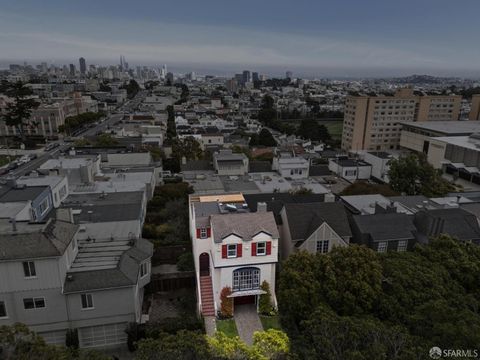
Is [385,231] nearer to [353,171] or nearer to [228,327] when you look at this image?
[228,327]

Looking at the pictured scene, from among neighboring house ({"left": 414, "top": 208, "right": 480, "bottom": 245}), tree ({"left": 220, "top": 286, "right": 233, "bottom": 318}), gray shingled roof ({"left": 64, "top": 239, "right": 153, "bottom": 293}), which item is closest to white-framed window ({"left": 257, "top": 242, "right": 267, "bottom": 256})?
tree ({"left": 220, "top": 286, "right": 233, "bottom": 318})

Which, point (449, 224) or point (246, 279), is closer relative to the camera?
point (246, 279)

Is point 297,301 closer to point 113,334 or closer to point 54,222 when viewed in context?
point 113,334

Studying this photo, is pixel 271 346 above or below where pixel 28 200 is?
below

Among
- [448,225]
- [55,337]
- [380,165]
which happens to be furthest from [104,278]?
[380,165]

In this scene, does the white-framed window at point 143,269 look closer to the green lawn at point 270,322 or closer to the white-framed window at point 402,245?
the green lawn at point 270,322

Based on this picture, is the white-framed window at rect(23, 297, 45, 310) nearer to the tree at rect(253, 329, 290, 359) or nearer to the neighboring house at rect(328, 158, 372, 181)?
the tree at rect(253, 329, 290, 359)

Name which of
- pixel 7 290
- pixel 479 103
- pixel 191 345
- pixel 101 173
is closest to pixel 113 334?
pixel 7 290
